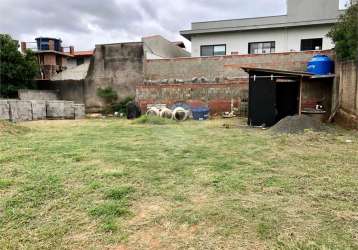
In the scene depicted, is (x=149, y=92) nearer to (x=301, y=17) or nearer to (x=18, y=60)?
(x=18, y=60)

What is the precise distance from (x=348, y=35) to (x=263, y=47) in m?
9.52

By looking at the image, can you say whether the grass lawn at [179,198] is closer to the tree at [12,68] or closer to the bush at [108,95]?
the bush at [108,95]

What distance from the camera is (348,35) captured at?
362 inches

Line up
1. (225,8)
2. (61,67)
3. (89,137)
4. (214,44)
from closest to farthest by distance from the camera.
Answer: (89,137) < (214,44) < (225,8) < (61,67)

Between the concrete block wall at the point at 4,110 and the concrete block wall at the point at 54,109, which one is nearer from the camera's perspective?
the concrete block wall at the point at 4,110

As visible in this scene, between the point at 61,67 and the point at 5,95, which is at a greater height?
the point at 61,67

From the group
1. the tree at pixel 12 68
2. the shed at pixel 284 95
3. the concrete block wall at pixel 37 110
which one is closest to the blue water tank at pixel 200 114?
the shed at pixel 284 95

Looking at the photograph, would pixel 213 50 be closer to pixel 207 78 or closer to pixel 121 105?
pixel 207 78

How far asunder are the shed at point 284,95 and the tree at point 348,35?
4.09 ft

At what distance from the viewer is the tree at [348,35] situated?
9.01 m

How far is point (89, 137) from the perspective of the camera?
26.1 ft

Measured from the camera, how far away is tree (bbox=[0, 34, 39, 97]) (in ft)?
51.3

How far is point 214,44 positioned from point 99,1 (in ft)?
27.9

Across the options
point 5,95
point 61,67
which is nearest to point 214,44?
point 5,95
